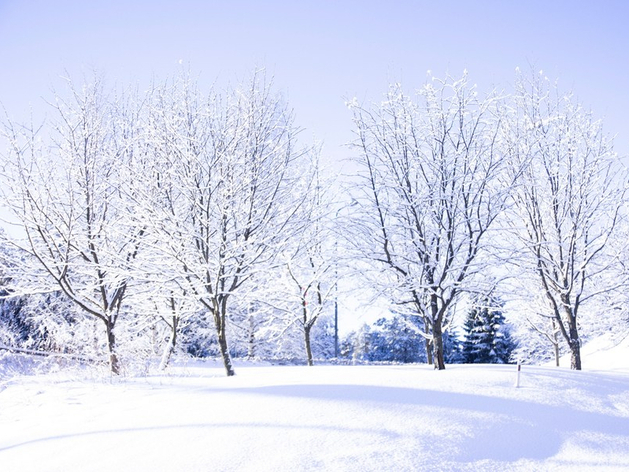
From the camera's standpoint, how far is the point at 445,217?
10742 mm

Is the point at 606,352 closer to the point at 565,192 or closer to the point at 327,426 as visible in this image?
the point at 565,192

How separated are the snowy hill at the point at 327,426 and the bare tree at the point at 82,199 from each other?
5377mm

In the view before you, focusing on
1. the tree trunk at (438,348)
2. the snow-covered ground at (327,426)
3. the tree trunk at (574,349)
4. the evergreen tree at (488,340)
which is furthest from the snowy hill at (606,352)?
the snow-covered ground at (327,426)

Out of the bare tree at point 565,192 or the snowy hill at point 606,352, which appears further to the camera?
the snowy hill at point 606,352

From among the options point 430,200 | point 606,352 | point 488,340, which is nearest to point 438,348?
point 430,200

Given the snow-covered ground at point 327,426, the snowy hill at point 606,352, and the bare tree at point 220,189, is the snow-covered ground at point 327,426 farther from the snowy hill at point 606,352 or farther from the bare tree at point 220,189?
A: the snowy hill at point 606,352

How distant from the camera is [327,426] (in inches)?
190

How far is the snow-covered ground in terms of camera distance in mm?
4195

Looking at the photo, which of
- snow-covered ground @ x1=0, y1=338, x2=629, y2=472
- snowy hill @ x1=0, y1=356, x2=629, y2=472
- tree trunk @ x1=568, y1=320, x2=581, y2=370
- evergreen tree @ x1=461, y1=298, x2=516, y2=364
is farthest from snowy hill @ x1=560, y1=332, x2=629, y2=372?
snowy hill @ x1=0, y1=356, x2=629, y2=472

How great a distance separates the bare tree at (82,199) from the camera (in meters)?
11.8

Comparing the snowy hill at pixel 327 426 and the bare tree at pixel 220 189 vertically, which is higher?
the bare tree at pixel 220 189

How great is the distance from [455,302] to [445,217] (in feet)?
8.75

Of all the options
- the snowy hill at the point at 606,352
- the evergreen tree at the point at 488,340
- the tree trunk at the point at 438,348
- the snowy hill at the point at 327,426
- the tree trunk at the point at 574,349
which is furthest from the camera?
the evergreen tree at the point at 488,340

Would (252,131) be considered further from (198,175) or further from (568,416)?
(568,416)
